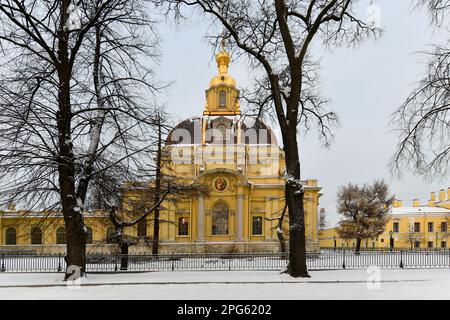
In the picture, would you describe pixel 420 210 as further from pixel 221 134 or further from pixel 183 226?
pixel 183 226

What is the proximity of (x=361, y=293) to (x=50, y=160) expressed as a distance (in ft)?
35.2

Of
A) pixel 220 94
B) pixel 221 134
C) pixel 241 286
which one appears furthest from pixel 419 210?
pixel 241 286

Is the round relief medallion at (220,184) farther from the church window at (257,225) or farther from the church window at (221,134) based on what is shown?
the church window at (221,134)

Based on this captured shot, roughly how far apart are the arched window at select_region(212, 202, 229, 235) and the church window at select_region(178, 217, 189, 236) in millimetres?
2913

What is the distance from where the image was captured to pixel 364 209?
5403 centimetres

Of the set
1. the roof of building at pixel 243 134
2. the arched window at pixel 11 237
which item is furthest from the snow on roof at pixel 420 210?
the arched window at pixel 11 237

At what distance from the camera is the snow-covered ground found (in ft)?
40.0

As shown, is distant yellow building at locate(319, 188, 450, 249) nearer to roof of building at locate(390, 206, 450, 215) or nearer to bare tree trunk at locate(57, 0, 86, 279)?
roof of building at locate(390, 206, 450, 215)

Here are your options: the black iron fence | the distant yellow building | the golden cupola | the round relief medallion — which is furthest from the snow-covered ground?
the distant yellow building

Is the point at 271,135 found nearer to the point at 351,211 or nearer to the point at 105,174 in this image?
the point at 351,211

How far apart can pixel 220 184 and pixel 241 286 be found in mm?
34928

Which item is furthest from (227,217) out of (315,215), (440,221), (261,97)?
(440,221)

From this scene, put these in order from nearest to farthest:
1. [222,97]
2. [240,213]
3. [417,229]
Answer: [240,213]
[222,97]
[417,229]

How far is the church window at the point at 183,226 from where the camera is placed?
4884 centimetres
